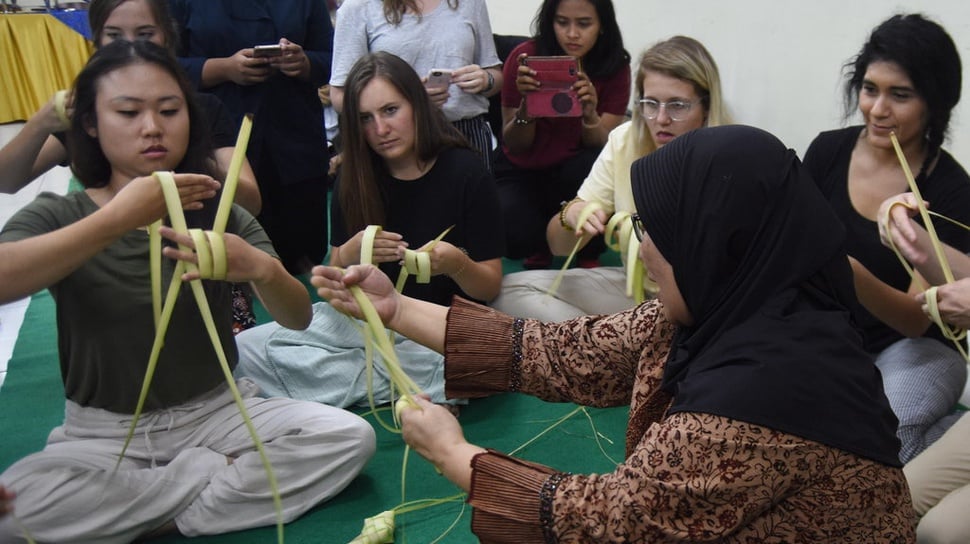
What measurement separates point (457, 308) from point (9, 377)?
2007mm

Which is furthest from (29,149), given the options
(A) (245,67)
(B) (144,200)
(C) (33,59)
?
(C) (33,59)

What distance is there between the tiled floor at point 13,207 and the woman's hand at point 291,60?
1.28 metres

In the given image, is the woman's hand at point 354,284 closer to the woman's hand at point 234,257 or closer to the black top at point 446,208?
the woman's hand at point 234,257

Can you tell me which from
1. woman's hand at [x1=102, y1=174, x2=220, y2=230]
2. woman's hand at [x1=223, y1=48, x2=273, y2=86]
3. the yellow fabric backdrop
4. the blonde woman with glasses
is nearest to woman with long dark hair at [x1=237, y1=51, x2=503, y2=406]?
the blonde woman with glasses

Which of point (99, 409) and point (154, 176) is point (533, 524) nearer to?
point (154, 176)

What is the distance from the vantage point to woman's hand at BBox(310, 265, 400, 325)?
163 cm

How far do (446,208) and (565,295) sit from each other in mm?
618

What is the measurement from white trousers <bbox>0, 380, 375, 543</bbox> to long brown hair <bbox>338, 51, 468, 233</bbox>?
0.69 meters

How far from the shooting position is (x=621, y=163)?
2.85 metres

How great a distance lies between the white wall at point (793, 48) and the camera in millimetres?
3025

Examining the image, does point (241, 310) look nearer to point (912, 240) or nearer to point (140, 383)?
point (140, 383)

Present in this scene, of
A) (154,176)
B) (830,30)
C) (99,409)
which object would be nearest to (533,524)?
(154,176)

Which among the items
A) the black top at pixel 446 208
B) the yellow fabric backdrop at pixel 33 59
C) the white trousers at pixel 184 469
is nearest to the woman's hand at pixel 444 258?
the black top at pixel 446 208

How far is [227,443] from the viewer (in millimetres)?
2057
